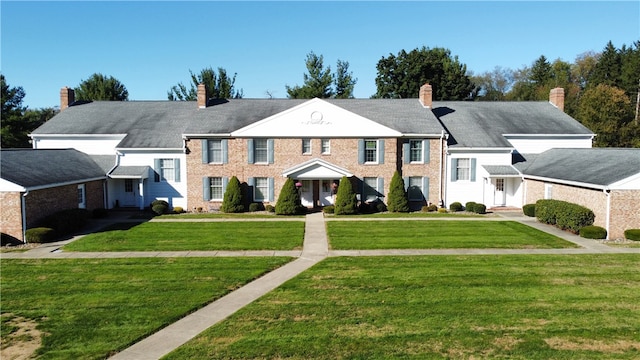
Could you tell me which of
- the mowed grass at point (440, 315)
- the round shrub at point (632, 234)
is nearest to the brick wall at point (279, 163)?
the round shrub at point (632, 234)

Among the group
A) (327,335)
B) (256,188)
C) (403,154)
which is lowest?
(327,335)

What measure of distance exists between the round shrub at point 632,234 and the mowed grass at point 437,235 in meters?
3.15

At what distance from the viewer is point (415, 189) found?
103 feet

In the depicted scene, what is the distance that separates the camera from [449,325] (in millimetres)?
11266

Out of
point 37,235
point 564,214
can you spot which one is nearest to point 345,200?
point 564,214

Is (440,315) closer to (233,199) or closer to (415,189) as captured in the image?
(415,189)

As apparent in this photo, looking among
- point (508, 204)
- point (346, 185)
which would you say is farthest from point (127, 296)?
point (508, 204)

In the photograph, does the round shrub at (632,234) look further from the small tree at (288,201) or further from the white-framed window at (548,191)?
the small tree at (288,201)

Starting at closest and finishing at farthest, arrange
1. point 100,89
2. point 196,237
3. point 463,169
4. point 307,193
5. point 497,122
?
1. point 196,237
2. point 307,193
3. point 463,169
4. point 497,122
5. point 100,89

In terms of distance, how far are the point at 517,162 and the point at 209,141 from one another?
23.2m

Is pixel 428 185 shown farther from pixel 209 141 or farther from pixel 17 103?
pixel 17 103

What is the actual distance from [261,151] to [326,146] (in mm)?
4658

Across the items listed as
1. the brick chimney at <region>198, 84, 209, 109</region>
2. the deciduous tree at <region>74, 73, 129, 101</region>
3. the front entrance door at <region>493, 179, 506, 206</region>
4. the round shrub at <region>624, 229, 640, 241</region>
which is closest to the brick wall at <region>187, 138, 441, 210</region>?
the brick chimney at <region>198, 84, 209, 109</region>

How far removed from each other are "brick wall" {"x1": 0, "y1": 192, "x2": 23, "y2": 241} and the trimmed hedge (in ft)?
91.7
